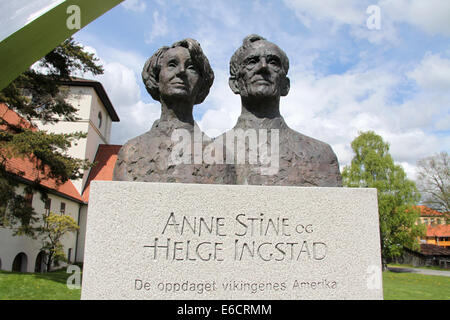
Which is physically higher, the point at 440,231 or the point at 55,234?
the point at 440,231

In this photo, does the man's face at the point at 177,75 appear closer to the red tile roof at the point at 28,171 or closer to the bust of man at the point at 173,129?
the bust of man at the point at 173,129

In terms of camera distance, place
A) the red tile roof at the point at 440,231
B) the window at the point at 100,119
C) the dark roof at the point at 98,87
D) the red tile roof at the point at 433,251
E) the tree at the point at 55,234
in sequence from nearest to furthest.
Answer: the tree at the point at 55,234 → the dark roof at the point at 98,87 → the window at the point at 100,119 → the red tile roof at the point at 433,251 → the red tile roof at the point at 440,231

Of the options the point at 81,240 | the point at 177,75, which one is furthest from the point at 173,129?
the point at 81,240

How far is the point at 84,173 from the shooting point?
95.1ft

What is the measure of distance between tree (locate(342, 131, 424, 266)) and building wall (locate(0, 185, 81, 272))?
21629mm

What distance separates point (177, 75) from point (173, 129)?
23.7 inches

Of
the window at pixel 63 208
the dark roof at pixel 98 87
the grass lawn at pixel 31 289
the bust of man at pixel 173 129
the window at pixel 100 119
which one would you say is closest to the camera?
the bust of man at pixel 173 129

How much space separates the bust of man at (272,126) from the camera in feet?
11.9

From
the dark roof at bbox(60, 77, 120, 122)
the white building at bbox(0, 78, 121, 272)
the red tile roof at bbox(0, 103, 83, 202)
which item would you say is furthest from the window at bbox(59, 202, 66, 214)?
the dark roof at bbox(60, 77, 120, 122)

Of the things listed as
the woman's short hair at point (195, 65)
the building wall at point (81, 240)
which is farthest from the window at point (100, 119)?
the woman's short hair at point (195, 65)

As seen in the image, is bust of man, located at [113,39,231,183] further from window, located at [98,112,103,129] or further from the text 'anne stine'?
window, located at [98,112,103,129]

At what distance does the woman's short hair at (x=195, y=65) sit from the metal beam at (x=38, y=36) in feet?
3.99

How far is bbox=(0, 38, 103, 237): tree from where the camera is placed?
10.8 m

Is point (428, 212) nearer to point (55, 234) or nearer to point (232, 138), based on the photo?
point (55, 234)
